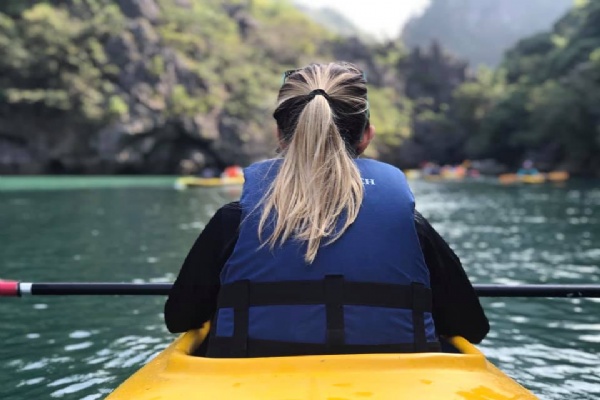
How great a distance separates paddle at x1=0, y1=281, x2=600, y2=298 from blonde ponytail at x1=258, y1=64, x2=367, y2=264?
1.46 m

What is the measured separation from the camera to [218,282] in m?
2.08

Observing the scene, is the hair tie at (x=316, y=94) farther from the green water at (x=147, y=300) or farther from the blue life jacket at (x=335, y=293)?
the green water at (x=147, y=300)

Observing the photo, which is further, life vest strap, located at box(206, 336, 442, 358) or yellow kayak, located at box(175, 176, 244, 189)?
yellow kayak, located at box(175, 176, 244, 189)

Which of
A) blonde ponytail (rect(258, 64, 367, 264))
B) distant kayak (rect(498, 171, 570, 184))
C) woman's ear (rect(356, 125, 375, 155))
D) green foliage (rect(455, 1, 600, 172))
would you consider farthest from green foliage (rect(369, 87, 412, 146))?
blonde ponytail (rect(258, 64, 367, 264))

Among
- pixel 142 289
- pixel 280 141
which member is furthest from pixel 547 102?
pixel 280 141

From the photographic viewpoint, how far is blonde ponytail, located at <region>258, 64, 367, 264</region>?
1881 millimetres

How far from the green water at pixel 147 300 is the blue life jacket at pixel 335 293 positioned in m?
2.27

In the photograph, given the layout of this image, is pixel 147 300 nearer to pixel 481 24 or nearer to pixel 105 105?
pixel 105 105

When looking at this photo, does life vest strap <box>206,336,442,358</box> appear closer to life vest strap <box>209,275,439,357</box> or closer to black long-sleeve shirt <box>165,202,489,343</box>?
life vest strap <box>209,275,439,357</box>

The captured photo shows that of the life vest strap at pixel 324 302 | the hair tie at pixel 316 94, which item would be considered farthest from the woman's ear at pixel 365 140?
the life vest strap at pixel 324 302

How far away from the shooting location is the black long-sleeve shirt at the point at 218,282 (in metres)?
2.00

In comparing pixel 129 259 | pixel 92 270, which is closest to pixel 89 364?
pixel 92 270

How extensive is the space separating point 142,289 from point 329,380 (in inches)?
66.0

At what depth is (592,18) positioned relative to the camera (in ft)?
154
